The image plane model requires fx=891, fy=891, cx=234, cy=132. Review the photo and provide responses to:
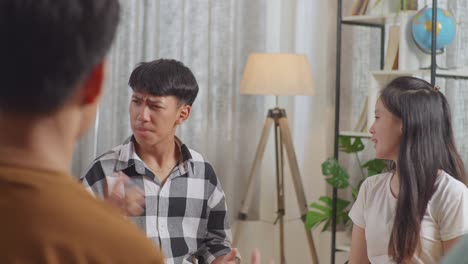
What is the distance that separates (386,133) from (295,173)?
5.95 feet

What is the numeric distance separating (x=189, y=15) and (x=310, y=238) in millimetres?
1300

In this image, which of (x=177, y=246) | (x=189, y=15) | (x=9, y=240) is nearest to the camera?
(x=9, y=240)

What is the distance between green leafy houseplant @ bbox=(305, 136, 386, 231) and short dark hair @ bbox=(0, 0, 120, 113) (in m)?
3.49

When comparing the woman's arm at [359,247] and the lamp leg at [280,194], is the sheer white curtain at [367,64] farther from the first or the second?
the woman's arm at [359,247]

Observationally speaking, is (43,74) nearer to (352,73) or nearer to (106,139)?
(106,139)

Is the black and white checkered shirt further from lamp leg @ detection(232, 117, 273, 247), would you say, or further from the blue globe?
lamp leg @ detection(232, 117, 273, 247)

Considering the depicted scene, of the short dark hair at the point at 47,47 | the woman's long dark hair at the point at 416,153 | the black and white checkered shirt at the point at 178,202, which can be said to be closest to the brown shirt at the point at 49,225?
the short dark hair at the point at 47,47

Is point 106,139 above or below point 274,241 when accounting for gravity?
above

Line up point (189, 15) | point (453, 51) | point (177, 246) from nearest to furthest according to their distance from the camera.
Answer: point (177, 246) → point (453, 51) → point (189, 15)

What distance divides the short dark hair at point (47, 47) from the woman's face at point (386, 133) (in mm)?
1948

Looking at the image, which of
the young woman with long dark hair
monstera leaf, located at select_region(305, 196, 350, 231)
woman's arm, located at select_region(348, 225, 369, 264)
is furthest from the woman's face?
monstera leaf, located at select_region(305, 196, 350, 231)

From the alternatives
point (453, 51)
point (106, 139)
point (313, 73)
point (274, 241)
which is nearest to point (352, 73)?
point (313, 73)

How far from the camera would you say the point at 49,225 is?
2.90ft

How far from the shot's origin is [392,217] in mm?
2738
